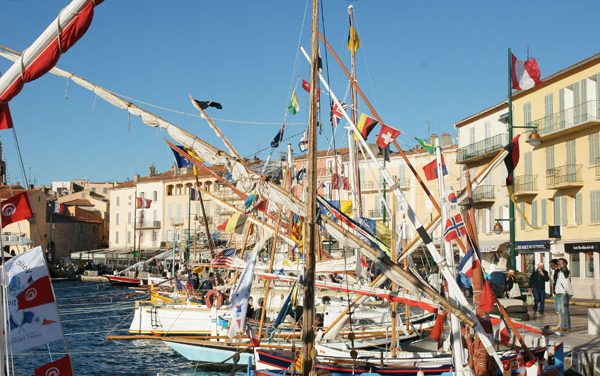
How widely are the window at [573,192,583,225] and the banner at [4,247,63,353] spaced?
38488 millimetres

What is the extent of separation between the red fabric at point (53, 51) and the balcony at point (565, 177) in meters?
40.5

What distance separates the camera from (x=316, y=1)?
13477 millimetres

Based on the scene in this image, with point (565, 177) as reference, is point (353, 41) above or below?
above

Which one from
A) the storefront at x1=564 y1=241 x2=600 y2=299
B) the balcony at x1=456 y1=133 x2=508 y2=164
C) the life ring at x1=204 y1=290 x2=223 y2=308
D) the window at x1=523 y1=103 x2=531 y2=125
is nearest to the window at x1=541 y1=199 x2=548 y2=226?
the storefront at x1=564 y1=241 x2=600 y2=299

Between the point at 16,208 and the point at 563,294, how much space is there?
1706 cm

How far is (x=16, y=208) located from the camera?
11.3 meters

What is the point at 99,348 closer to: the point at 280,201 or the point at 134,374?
the point at 134,374

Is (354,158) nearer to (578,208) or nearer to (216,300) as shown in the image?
(216,300)

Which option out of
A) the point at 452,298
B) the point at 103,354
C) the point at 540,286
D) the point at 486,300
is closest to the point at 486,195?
the point at 540,286

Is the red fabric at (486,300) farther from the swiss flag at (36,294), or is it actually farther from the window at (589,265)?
the window at (589,265)

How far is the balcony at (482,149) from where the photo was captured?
54691 mm

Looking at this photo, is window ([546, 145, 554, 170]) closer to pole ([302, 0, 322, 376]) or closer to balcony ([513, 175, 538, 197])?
balcony ([513, 175, 538, 197])

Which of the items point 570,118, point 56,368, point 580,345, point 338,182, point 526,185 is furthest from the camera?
point 526,185

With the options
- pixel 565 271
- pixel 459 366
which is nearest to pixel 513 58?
pixel 565 271
